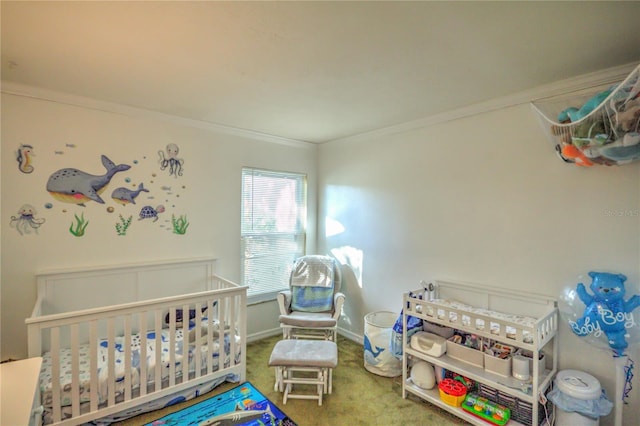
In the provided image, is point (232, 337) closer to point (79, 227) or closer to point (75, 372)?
point (75, 372)

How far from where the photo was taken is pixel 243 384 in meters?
2.57

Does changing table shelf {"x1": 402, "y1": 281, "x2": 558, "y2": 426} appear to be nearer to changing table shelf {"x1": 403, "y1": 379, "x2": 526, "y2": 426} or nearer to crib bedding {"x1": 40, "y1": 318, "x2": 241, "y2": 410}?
changing table shelf {"x1": 403, "y1": 379, "x2": 526, "y2": 426}

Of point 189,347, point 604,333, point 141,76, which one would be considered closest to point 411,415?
point 604,333

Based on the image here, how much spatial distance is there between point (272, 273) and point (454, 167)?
7.74 ft

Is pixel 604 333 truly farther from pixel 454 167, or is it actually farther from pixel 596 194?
pixel 454 167

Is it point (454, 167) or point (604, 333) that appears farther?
point (454, 167)

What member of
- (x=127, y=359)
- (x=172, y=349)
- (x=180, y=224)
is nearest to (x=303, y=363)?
(x=172, y=349)

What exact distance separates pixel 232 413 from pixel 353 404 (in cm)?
90

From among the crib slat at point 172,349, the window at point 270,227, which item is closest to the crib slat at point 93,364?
the crib slat at point 172,349

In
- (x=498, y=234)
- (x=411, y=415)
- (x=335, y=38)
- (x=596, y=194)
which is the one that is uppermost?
(x=335, y=38)

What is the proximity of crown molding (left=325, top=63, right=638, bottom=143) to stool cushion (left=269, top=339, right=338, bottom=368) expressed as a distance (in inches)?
85.7

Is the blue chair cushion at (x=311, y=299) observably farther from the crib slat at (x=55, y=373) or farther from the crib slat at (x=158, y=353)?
the crib slat at (x=55, y=373)

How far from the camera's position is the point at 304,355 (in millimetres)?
2346

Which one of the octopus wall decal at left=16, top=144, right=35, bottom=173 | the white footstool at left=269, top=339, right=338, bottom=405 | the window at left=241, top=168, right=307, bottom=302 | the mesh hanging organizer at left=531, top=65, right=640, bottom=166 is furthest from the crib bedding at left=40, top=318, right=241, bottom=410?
the mesh hanging organizer at left=531, top=65, right=640, bottom=166
